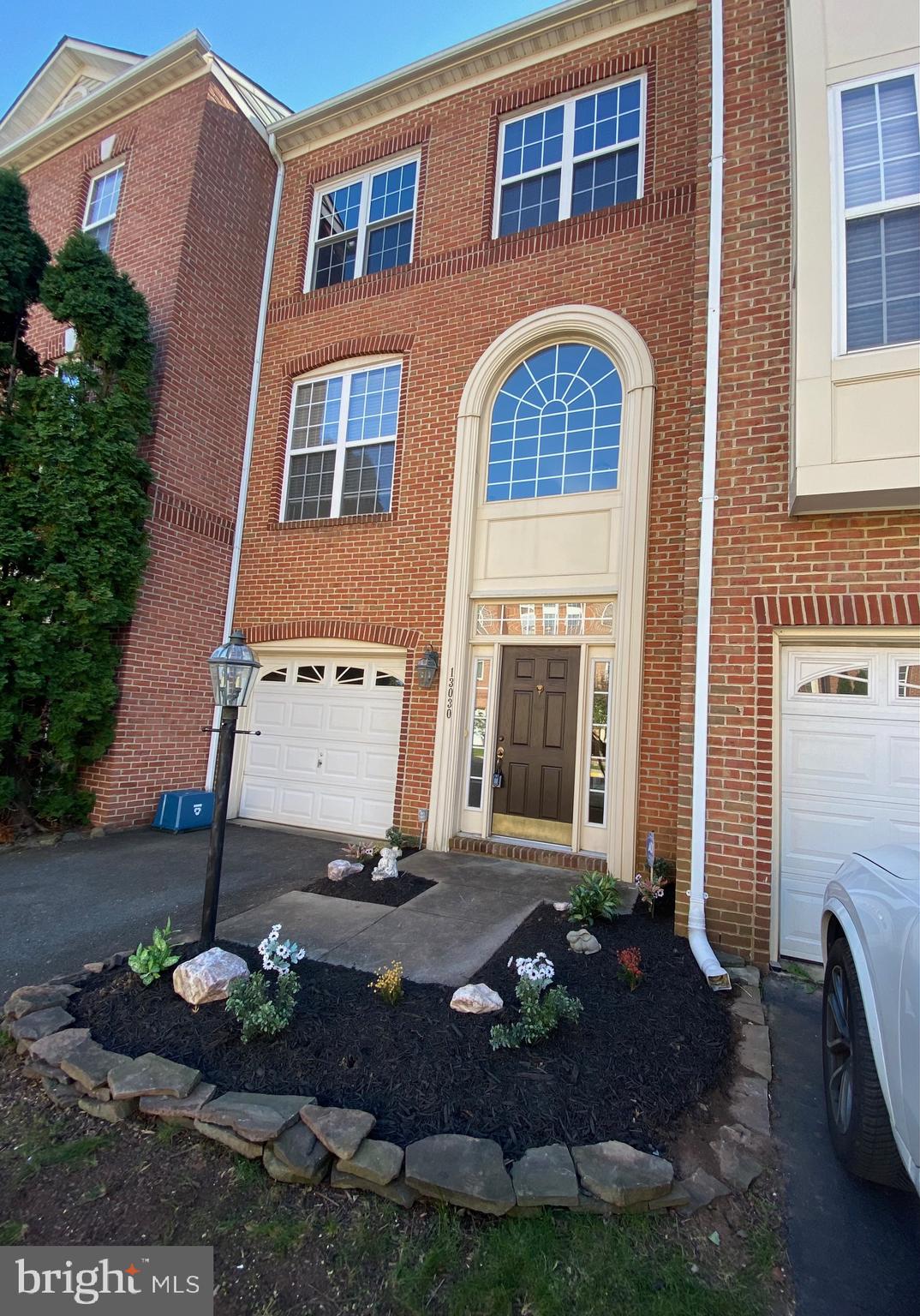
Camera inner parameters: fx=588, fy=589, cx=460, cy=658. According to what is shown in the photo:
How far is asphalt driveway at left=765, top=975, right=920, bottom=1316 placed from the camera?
6.01 ft

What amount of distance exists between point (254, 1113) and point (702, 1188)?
1696 mm

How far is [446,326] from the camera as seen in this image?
7.24 meters

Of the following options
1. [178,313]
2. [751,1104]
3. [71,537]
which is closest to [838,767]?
[751,1104]

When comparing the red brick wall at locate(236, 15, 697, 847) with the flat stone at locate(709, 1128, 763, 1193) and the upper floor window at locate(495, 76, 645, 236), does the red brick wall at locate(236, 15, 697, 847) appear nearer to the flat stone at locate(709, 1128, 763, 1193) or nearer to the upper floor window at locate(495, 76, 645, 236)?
the upper floor window at locate(495, 76, 645, 236)

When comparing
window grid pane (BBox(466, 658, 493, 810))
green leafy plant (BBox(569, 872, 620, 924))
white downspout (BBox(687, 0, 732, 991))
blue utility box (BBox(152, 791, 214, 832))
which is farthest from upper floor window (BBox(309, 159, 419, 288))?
green leafy plant (BBox(569, 872, 620, 924))

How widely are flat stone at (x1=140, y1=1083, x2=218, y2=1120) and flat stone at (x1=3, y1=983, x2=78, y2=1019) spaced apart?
1.03m

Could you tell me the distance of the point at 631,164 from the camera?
6.71 meters

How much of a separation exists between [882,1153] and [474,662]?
5.08 metres

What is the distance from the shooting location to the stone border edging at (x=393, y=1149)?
2035 mm

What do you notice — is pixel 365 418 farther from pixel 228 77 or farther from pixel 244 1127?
pixel 244 1127

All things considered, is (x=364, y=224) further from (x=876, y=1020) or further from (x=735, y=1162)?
(x=735, y=1162)

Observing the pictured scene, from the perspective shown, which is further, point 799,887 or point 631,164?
point 631,164

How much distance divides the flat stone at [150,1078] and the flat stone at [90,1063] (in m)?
0.04

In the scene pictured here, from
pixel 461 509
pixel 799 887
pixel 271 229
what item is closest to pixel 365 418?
pixel 461 509
